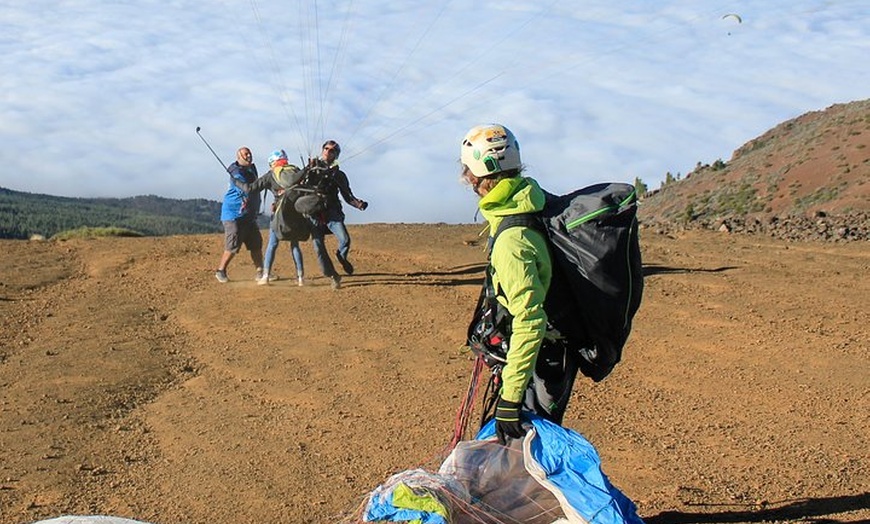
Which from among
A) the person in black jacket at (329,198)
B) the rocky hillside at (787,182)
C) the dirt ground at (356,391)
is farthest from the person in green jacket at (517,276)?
the rocky hillside at (787,182)

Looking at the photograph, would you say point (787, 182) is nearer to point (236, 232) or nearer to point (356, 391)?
point (236, 232)

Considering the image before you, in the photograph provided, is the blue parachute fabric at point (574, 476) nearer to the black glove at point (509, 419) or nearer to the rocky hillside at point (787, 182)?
the black glove at point (509, 419)

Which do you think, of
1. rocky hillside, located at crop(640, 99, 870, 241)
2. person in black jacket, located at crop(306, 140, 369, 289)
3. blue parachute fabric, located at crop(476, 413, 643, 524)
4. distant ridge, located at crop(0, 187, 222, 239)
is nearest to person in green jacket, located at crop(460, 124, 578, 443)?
blue parachute fabric, located at crop(476, 413, 643, 524)

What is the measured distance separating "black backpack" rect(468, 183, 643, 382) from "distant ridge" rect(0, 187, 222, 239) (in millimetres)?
78397

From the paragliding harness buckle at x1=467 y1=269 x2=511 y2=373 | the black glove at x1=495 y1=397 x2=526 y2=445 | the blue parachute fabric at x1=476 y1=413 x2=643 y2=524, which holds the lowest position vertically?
the blue parachute fabric at x1=476 y1=413 x2=643 y2=524

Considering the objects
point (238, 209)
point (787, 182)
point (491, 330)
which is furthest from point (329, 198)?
point (787, 182)

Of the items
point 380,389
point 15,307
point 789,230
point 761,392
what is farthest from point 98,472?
point 789,230

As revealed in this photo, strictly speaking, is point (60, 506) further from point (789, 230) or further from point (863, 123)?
point (863, 123)

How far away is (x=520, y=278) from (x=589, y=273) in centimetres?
30

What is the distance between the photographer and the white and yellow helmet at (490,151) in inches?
169

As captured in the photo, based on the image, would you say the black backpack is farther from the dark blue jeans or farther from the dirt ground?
the dark blue jeans

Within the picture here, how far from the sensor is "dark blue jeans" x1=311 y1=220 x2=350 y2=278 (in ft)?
39.7

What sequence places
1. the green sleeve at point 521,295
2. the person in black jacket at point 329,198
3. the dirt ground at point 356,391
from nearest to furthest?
the green sleeve at point 521,295
the dirt ground at point 356,391
the person in black jacket at point 329,198

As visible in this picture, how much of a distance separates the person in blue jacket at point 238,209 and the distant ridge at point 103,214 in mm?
69281
